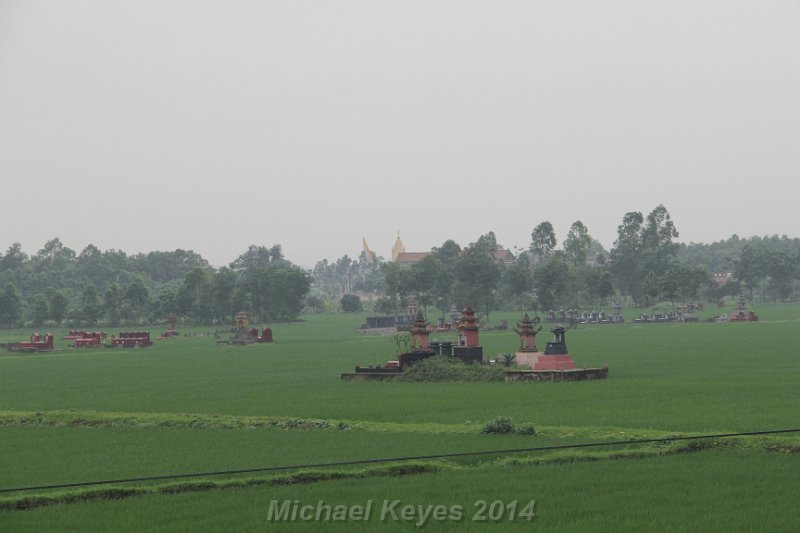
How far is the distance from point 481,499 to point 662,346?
158 ft

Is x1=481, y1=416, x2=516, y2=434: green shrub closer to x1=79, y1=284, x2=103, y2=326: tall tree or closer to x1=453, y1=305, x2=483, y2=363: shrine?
x1=453, y1=305, x2=483, y2=363: shrine

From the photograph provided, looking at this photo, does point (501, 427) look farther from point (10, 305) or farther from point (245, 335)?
point (10, 305)

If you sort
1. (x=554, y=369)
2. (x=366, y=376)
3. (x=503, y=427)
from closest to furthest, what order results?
A: 1. (x=503, y=427)
2. (x=554, y=369)
3. (x=366, y=376)

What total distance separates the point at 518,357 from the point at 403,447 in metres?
22.5

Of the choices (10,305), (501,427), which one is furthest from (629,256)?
(501,427)

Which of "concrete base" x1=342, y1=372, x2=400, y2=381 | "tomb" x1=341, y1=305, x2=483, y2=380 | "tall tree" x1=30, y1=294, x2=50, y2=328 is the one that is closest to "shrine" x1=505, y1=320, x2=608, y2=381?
"tomb" x1=341, y1=305, x2=483, y2=380

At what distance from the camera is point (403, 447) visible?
22969mm

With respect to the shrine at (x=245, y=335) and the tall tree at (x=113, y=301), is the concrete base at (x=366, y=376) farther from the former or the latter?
the tall tree at (x=113, y=301)

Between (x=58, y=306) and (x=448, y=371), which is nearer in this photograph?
(x=448, y=371)

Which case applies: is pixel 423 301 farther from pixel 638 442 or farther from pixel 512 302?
pixel 638 442

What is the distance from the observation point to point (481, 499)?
17203 mm

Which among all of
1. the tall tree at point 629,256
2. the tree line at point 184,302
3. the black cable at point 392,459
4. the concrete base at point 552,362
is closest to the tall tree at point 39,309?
the tree line at point 184,302

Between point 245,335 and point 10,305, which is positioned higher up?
point 10,305

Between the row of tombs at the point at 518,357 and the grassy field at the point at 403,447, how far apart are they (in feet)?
4.90
